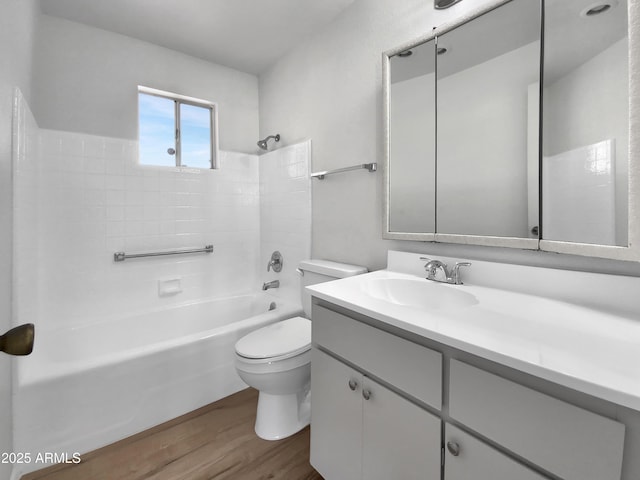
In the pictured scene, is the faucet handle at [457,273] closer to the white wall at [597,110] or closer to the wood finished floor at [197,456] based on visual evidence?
the white wall at [597,110]

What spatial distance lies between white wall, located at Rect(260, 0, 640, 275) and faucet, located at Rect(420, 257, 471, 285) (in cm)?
9

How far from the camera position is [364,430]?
3.15 ft

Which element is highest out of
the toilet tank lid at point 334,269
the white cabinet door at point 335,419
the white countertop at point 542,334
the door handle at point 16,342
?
the door handle at point 16,342

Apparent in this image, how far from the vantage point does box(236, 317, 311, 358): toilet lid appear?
141 cm

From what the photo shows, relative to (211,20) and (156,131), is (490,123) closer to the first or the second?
(211,20)

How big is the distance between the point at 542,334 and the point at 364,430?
0.62 metres

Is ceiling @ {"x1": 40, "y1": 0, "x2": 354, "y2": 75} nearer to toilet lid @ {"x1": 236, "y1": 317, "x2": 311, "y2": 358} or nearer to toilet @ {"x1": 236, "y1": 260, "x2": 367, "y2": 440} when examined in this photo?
toilet @ {"x1": 236, "y1": 260, "x2": 367, "y2": 440}

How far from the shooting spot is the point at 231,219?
101 inches

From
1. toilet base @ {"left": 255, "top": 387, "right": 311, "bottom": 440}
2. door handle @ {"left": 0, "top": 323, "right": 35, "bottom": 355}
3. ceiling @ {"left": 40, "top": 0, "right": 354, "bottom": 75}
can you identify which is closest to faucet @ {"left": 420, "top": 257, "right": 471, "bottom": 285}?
toilet base @ {"left": 255, "top": 387, "right": 311, "bottom": 440}

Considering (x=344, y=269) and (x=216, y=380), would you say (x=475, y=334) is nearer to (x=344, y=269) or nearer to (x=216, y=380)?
(x=344, y=269)

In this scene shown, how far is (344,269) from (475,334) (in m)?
0.98

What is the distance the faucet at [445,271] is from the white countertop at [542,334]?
14 cm

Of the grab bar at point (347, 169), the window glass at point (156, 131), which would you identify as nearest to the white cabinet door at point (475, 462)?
the grab bar at point (347, 169)

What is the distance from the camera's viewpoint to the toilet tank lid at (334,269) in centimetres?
162
